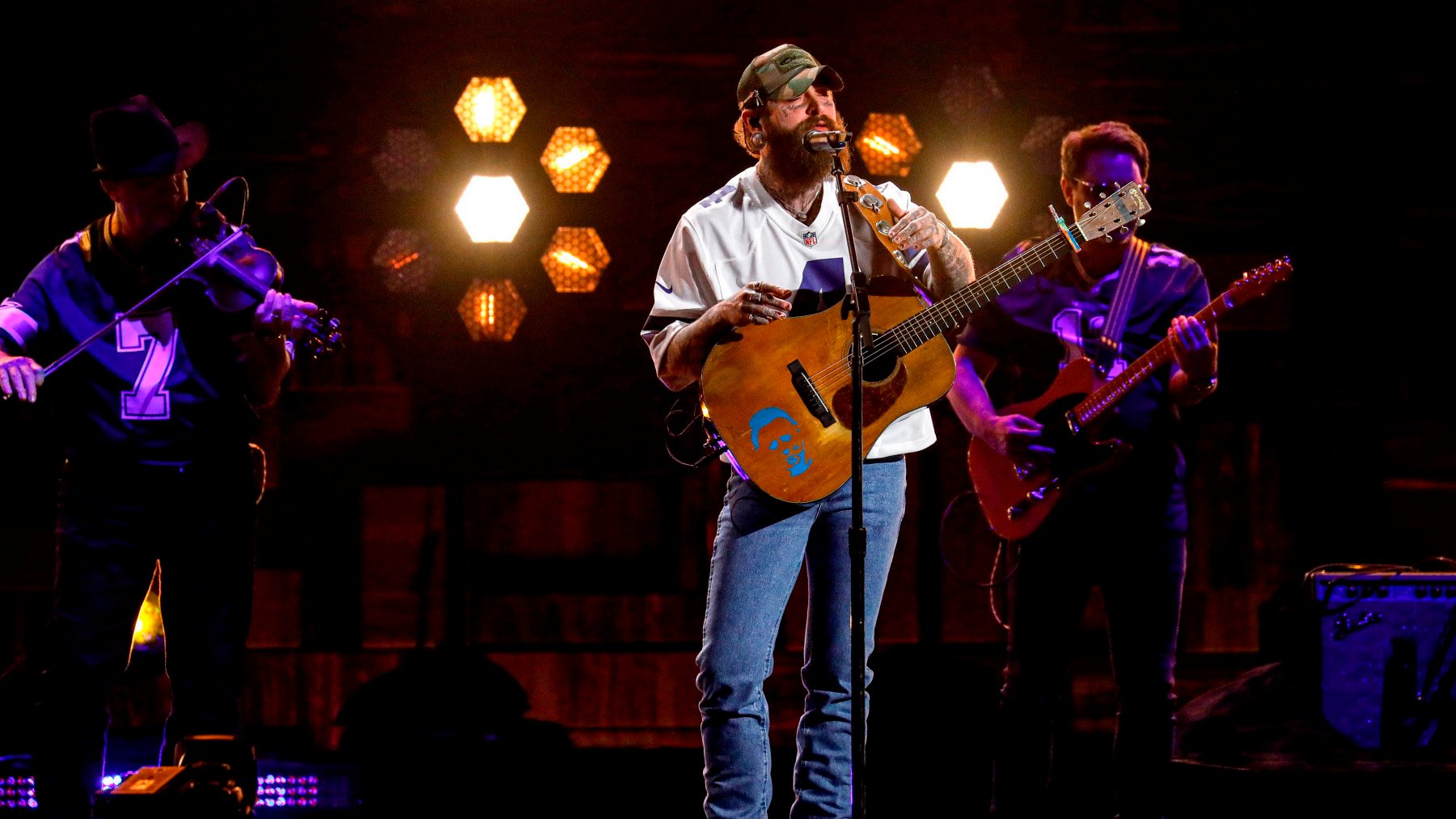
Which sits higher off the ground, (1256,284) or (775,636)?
(1256,284)

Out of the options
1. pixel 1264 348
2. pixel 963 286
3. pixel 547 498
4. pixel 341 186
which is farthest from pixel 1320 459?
pixel 341 186

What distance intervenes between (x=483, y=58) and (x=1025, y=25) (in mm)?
2453

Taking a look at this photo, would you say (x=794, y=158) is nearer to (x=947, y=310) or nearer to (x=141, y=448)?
(x=947, y=310)

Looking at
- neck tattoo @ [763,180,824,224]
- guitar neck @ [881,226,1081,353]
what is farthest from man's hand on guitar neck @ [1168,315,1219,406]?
neck tattoo @ [763,180,824,224]

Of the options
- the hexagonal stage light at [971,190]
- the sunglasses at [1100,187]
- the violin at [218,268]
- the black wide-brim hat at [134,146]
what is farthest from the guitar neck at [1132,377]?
the black wide-brim hat at [134,146]

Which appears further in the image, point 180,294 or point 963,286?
point 180,294

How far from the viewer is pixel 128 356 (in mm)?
3479

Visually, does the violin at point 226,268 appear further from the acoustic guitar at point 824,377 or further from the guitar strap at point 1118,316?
the guitar strap at point 1118,316

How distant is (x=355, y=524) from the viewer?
18.0 ft

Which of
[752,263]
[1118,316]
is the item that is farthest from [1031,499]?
[752,263]

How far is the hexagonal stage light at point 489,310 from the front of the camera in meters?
5.48

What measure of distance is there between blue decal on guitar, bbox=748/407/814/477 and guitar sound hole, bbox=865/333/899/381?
9.2 inches

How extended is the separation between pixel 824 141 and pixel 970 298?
0.60 m

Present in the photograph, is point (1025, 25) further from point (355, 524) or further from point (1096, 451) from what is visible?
point (355, 524)
